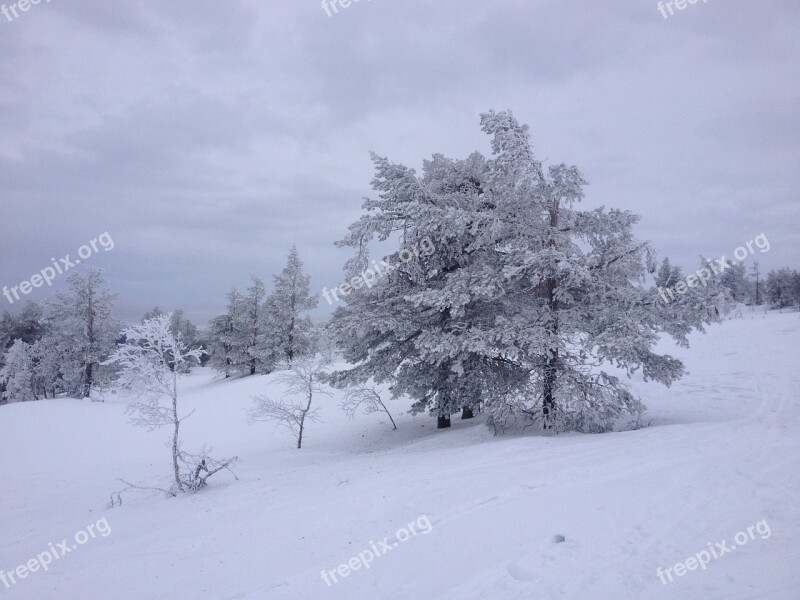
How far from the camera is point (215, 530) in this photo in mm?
7383

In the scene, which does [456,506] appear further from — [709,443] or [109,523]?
[109,523]

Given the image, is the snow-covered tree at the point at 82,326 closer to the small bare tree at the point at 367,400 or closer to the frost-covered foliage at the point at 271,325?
the frost-covered foliage at the point at 271,325

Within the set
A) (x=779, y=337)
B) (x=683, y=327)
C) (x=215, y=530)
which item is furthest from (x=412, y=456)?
(x=779, y=337)

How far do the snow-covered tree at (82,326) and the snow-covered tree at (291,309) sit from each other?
39.1 feet

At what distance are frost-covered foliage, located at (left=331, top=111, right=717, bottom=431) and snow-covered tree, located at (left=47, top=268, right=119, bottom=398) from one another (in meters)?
27.6

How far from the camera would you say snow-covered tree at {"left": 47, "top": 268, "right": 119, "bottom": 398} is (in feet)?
98.3

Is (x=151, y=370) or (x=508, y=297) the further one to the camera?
(x=508, y=297)

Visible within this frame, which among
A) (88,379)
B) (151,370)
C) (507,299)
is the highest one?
(507,299)

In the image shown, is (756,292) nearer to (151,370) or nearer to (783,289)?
(783,289)

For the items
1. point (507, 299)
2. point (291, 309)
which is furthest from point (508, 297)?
point (291, 309)

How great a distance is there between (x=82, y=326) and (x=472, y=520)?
3436 centimetres

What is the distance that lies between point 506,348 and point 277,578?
6.77m

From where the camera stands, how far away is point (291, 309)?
33.7m

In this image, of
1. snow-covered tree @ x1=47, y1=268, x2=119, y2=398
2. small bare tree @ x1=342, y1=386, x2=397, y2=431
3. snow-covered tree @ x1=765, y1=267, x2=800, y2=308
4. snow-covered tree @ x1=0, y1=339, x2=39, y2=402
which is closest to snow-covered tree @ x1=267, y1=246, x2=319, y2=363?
snow-covered tree @ x1=47, y1=268, x2=119, y2=398
